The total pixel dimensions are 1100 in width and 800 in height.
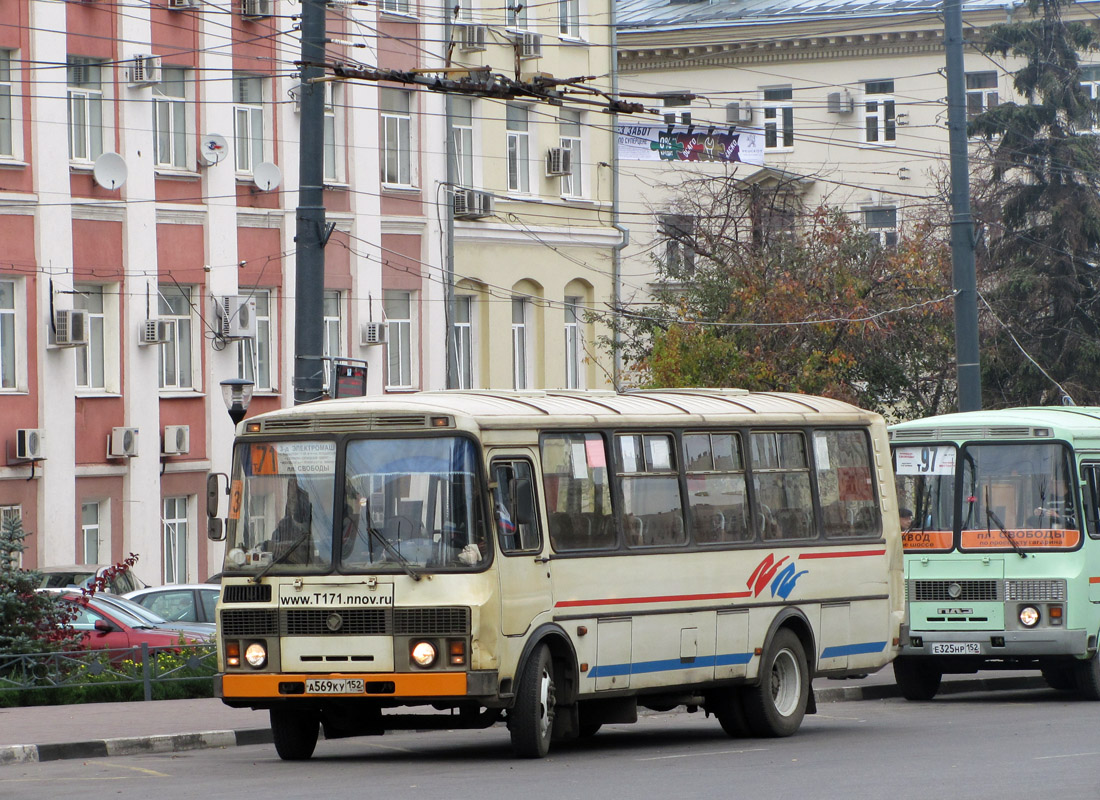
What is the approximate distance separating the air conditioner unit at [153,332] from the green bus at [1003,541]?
51.3 ft

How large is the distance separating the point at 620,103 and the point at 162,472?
16785mm

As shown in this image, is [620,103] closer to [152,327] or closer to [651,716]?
[651,716]

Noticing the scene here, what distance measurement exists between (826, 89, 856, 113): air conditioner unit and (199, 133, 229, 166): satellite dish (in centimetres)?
2697

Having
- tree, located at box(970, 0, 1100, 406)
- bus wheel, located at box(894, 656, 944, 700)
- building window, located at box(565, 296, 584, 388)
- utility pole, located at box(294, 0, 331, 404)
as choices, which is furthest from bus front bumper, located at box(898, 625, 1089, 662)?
tree, located at box(970, 0, 1100, 406)

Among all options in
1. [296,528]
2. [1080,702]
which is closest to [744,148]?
[1080,702]

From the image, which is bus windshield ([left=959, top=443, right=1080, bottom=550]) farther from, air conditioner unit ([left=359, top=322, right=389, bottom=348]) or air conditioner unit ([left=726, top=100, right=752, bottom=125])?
air conditioner unit ([left=726, top=100, right=752, bottom=125])

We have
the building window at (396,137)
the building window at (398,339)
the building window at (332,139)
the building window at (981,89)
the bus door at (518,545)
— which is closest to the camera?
the bus door at (518,545)

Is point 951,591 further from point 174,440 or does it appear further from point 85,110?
point 85,110

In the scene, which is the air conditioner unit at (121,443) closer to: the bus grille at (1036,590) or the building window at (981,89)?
the bus grille at (1036,590)

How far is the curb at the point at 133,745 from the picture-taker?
1508cm

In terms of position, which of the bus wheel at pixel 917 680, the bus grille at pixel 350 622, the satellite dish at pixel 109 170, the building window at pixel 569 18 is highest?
the building window at pixel 569 18

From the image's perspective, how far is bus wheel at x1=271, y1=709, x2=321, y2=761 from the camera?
1455 centimetres

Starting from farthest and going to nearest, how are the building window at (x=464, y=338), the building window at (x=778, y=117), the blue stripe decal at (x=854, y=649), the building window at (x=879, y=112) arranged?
the building window at (x=778, y=117)
the building window at (x=879, y=112)
the building window at (x=464, y=338)
the blue stripe decal at (x=854, y=649)


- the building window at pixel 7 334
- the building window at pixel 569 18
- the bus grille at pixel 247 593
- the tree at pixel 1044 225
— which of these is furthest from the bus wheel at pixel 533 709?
the tree at pixel 1044 225
